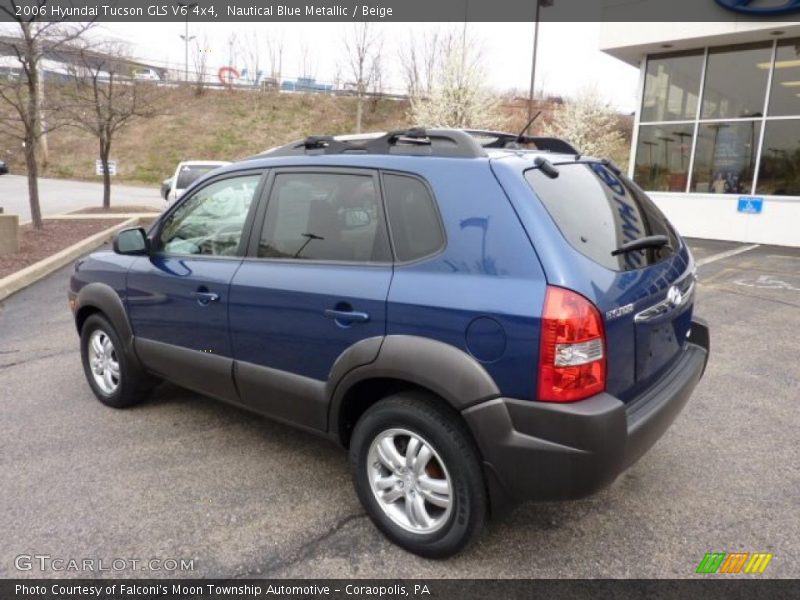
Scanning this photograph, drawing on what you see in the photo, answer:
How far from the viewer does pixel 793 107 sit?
12.8 metres

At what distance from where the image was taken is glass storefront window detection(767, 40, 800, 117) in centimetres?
1267

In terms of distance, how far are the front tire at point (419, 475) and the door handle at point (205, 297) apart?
1121 mm

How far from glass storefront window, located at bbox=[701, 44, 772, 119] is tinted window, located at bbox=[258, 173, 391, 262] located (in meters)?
13.4

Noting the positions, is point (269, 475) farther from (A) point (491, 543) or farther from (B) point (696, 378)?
(B) point (696, 378)

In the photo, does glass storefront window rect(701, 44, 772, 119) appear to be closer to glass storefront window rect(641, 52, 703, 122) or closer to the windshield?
glass storefront window rect(641, 52, 703, 122)

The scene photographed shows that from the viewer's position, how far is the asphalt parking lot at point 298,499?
2598 millimetres

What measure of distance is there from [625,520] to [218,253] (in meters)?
2.54

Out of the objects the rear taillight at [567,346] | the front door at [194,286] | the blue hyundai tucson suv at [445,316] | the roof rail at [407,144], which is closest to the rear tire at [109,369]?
the front door at [194,286]

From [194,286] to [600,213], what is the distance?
220 centimetres

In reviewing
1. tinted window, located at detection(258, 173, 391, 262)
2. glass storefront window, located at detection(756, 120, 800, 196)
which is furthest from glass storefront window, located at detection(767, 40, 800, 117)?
tinted window, located at detection(258, 173, 391, 262)

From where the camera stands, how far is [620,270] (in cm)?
248

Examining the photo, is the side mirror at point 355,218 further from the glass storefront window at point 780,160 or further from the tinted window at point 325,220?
the glass storefront window at point 780,160

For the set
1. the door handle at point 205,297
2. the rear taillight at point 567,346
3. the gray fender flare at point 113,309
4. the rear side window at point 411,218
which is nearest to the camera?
the rear taillight at point 567,346

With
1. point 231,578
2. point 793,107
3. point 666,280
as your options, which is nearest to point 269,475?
point 231,578
